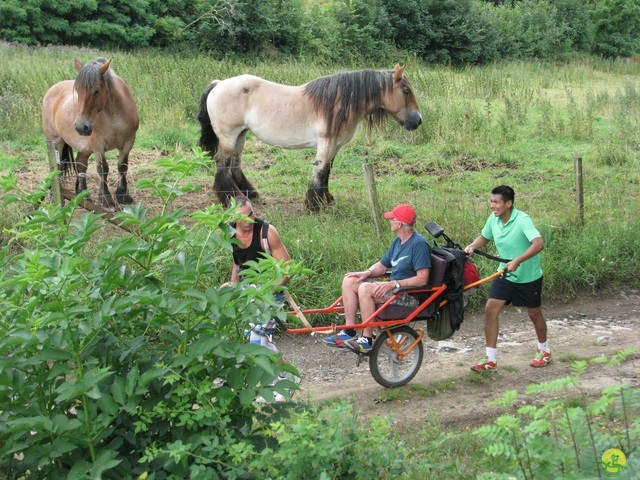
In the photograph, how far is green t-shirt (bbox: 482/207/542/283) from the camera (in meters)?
6.06

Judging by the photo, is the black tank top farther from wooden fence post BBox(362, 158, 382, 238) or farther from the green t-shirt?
wooden fence post BBox(362, 158, 382, 238)

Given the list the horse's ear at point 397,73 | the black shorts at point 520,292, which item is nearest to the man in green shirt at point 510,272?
the black shorts at point 520,292

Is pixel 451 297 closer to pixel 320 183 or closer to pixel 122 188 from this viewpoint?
pixel 320 183

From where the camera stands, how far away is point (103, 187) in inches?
362

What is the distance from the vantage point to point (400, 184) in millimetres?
10438

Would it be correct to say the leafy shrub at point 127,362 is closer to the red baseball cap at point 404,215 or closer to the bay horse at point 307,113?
the red baseball cap at point 404,215

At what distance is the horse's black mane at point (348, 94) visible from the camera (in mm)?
9461

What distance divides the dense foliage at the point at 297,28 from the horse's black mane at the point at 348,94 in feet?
40.8

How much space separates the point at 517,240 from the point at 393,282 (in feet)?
4.02

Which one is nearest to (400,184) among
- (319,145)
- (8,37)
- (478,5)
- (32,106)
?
(319,145)

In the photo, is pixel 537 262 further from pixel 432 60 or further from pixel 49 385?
pixel 432 60

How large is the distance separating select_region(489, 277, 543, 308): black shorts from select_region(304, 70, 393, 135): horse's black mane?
396cm

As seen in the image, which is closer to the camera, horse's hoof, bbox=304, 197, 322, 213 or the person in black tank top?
the person in black tank top

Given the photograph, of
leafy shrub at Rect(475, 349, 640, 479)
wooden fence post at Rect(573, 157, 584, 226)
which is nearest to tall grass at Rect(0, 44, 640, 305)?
wooden fence post at Rect(573, 157, 584, 226)
